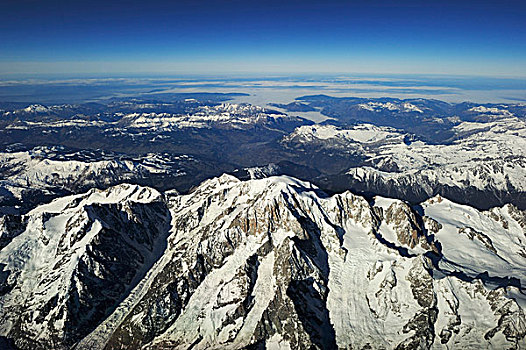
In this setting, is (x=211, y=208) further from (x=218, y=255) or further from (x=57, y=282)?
(x=57, y=282)

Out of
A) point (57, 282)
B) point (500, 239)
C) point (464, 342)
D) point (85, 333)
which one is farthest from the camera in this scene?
point (500, 239)

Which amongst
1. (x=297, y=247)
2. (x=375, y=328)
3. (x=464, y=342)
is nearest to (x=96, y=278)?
(x=297, y=247)

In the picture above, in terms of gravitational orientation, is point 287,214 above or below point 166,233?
above

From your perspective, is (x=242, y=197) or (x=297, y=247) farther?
(x=242, y=197)

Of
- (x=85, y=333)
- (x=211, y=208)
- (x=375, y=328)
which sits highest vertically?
(x=211, y=208)

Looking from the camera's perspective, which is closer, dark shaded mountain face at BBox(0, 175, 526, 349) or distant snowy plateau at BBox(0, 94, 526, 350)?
distant snowy plateau at BBox(0, 94, 526, 350)

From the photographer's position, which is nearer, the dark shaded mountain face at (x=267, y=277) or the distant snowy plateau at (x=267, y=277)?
the distant snowy plateau at (x=267, y=277)

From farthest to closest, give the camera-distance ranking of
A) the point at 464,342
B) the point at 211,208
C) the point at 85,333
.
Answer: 1. the point at 211,208
2. the point at 85,333
3. the point at 464,342
